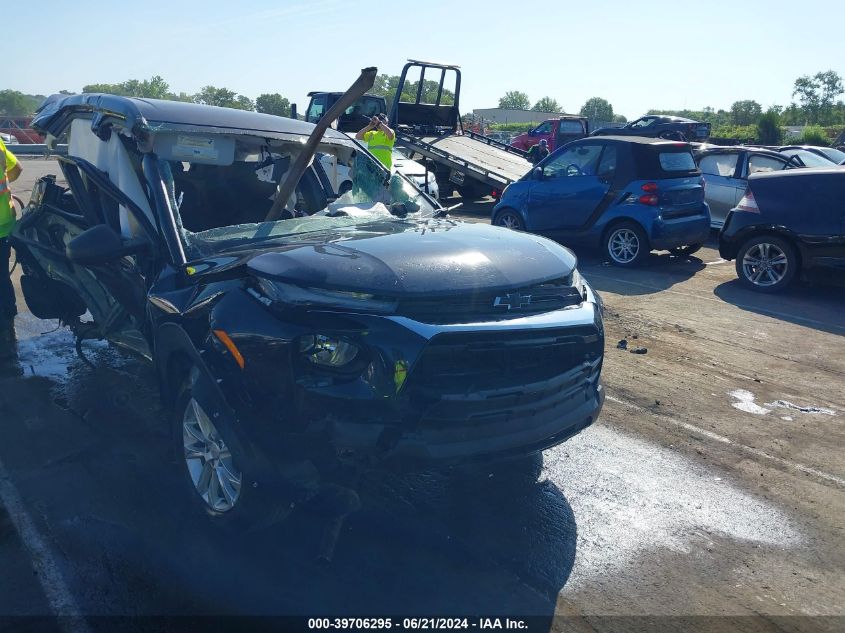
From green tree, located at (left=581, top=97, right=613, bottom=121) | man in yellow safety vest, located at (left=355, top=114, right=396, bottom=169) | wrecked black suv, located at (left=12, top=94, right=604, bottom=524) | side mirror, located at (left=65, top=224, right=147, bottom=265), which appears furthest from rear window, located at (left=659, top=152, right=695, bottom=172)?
green tree, located at (left=581, top=97, right=613, bottom=121)

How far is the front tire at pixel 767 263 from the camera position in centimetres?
880

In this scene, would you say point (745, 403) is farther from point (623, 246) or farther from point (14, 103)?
point (14, 103)

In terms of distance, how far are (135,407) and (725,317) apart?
6144mm

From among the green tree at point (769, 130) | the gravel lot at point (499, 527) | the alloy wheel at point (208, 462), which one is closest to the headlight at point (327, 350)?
the alloy wheel at point (208, 462)

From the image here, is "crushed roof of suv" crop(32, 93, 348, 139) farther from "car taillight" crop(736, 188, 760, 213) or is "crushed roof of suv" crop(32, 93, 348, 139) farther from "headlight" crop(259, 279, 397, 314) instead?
"car taillight" crop(736, 188, 760, 213)

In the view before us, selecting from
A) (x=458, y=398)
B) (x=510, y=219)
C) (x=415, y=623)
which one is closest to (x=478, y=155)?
(x=510, y=219)

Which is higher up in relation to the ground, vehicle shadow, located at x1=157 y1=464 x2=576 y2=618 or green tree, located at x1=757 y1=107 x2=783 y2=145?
green tree, located at x1=757 y1=107 x2=783 y2=145

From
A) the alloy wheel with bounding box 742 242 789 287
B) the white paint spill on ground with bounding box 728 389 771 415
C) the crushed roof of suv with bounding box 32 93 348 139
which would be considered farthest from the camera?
the alloy wheel with bounding box 742 242 789 287

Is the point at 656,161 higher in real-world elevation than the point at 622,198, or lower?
higher

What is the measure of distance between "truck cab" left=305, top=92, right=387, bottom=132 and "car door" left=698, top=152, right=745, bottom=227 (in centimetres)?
728

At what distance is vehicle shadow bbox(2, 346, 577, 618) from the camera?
10.1 ft

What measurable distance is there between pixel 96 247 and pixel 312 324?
151cm

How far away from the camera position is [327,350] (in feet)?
9.84

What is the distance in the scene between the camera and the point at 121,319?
178 inches
